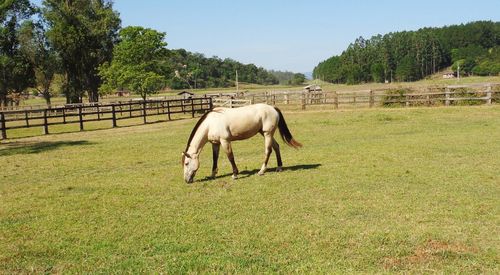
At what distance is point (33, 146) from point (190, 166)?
10999 mm

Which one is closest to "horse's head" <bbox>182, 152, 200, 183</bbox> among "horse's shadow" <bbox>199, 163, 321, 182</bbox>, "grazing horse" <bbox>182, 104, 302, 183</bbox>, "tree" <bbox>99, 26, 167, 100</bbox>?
"grazing horse" <bbox>182, 104, 302, 183</bbox>

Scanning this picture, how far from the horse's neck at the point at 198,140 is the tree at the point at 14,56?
43.4m

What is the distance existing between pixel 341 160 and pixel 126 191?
18.0 feet

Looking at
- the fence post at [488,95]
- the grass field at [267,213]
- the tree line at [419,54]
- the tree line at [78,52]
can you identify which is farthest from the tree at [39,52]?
the tree line at [419,54]

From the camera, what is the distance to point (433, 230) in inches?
229

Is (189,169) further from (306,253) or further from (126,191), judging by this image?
(306,253)

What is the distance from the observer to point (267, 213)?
6.93 metres

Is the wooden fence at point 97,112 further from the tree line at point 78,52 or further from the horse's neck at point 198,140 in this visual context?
the horse's neck at point 198,140

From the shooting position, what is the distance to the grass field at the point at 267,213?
5129 millimetres

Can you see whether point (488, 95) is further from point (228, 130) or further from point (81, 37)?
Result: point (81, 37)

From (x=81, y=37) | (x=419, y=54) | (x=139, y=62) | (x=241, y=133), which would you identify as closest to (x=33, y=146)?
(x=241, y=133)

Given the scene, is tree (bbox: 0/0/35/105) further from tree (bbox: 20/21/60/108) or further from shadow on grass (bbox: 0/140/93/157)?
shadow on grass (bbox: 0/140/93/157)

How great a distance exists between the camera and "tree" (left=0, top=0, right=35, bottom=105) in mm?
46156

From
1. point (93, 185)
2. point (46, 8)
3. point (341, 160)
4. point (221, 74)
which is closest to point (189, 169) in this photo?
point (93, 185)
